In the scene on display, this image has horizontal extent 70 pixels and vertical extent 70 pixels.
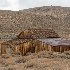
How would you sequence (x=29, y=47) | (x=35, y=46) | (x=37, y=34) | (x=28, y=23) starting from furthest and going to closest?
(x=28, y=23), (x=37, y=34), (x=29, y=47), (x=35, y=46)

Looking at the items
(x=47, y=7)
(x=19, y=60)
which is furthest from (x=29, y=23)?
(x=19, y=60)

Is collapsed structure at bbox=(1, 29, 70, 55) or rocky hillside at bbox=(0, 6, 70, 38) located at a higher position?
rocky hillside at bbox=(0, 6, 70, 38)

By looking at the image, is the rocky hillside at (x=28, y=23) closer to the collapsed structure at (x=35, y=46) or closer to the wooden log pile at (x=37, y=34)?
the wooden log pile at (x=37, y=34)

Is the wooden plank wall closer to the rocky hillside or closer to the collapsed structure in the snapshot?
the collapsed structure

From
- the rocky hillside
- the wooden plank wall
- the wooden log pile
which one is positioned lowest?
the wooden plank wall

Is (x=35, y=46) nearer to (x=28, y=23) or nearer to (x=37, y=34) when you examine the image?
(x=37, y=34)

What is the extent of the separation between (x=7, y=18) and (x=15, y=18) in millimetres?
2182

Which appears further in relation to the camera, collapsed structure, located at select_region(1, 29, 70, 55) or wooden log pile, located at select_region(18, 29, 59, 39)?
wooden log pile, located at select_region(18, 29, 59, 39)

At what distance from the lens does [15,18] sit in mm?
85375

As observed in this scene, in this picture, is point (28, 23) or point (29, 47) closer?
point (29, 47)

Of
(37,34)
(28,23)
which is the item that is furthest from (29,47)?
(28,23)

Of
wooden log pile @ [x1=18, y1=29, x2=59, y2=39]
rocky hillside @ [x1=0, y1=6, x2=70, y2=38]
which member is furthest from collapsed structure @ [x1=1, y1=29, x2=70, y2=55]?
rocky hillside @ [x1=0, y1=6, x2=70, y2=38]

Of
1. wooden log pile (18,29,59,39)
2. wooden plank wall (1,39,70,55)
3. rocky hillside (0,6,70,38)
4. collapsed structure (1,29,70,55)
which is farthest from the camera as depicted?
rocky hillside (0,6,70,38)

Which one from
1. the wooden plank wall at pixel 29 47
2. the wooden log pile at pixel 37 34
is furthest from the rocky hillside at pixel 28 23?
the wooden plank wall at pixel 29 47
